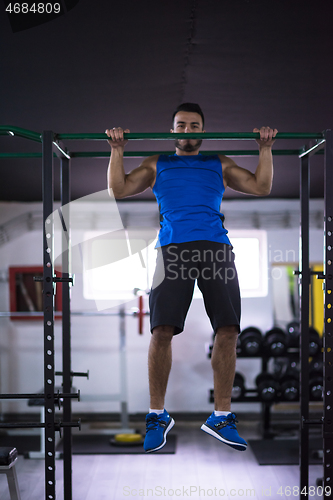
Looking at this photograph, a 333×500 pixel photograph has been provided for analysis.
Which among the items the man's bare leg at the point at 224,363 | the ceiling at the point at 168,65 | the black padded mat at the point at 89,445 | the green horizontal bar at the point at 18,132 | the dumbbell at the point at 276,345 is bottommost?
the black padded mat at the point at 89,445

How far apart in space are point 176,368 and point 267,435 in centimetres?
127

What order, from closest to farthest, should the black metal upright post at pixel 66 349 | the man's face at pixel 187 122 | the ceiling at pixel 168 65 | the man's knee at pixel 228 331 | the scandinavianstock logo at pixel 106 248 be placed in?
1. the ceiling at pixel 168 65
2. the man's knee at pixel 228 331
3. the man's face at pixel 187 122
4. the black metal upright post at pixel 66 349
5. the scandinavianstock logo at pixel 106 248

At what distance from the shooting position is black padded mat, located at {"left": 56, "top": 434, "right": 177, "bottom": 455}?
4.34 meters

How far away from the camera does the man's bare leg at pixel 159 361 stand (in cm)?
203

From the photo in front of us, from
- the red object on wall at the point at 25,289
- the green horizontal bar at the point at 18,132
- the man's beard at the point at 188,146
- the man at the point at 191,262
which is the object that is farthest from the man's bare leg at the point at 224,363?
the red object on wall at the point at 25,289

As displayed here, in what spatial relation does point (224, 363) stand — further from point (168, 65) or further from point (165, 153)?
point (168, 65)

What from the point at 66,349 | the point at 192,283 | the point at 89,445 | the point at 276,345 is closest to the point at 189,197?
the point at 192,283

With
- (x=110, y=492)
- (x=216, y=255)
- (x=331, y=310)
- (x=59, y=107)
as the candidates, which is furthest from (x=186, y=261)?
(x=110, y=492)

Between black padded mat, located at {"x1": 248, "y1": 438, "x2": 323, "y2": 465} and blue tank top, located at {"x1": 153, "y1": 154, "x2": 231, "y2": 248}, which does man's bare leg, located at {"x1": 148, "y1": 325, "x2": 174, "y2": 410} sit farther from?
black padded mat, located at {"x1": 248, "y1": 438, "x2": 323, "y2": 465}

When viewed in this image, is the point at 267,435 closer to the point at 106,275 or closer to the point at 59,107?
the point at 106,275

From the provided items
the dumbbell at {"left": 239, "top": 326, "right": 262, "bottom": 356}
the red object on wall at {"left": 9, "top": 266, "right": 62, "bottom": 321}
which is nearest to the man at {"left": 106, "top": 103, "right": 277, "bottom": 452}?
the dumbbell at {"left": 239, "top": 326, "right": 262, "bottom": 356}

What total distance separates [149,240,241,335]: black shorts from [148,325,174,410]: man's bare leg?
45 mm

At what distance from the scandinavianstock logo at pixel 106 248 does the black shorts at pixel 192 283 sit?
3.06 meters

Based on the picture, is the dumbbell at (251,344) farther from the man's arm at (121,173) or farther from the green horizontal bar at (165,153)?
the man's arm at (121,173)
